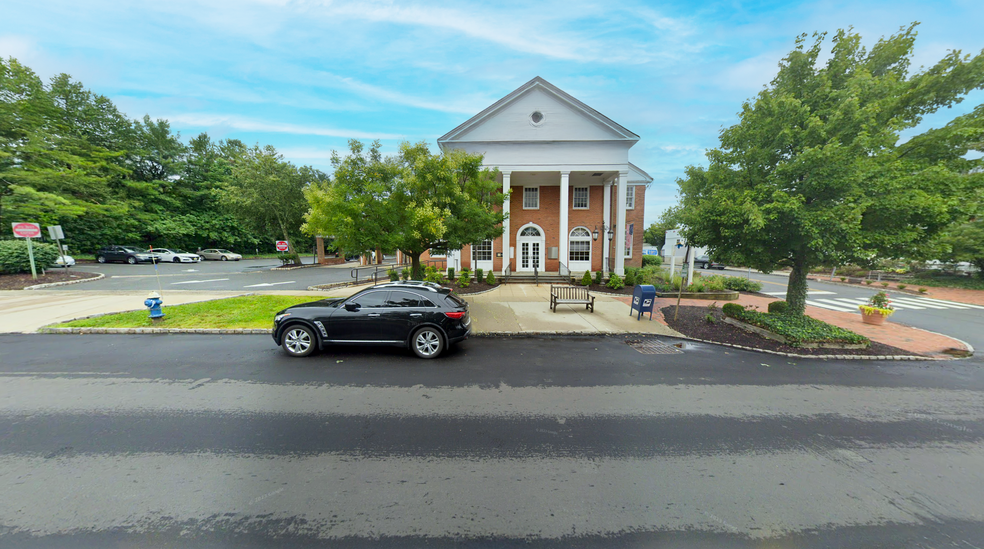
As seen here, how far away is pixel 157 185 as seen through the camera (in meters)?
38.8

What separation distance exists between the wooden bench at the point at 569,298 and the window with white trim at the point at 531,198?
9355mm

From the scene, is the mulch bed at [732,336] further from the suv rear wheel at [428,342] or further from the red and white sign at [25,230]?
the red and white sign at [25,230]

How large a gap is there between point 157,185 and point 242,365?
1927 inches

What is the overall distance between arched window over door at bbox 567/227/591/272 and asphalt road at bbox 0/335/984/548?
16246 mm

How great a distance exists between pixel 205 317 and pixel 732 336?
15393mm

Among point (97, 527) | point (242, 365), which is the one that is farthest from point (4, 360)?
point (97, 527)

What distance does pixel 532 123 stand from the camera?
20.1 m

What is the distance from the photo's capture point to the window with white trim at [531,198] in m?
22.9

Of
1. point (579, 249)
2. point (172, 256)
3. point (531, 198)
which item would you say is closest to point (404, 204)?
point (531, 198)

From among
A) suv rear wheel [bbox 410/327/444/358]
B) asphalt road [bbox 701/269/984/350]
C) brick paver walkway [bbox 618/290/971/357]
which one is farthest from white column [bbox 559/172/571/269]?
suv rear wheel [bbox 410/327/444/358]

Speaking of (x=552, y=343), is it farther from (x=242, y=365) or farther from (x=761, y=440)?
(x=242, y=365)

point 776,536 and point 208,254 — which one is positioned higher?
point 208,254

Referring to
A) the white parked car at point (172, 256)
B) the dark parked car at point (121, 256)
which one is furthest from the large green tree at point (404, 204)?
the white parked car at point (172, 256)

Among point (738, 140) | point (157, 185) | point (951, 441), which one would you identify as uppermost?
point (157, 185)
